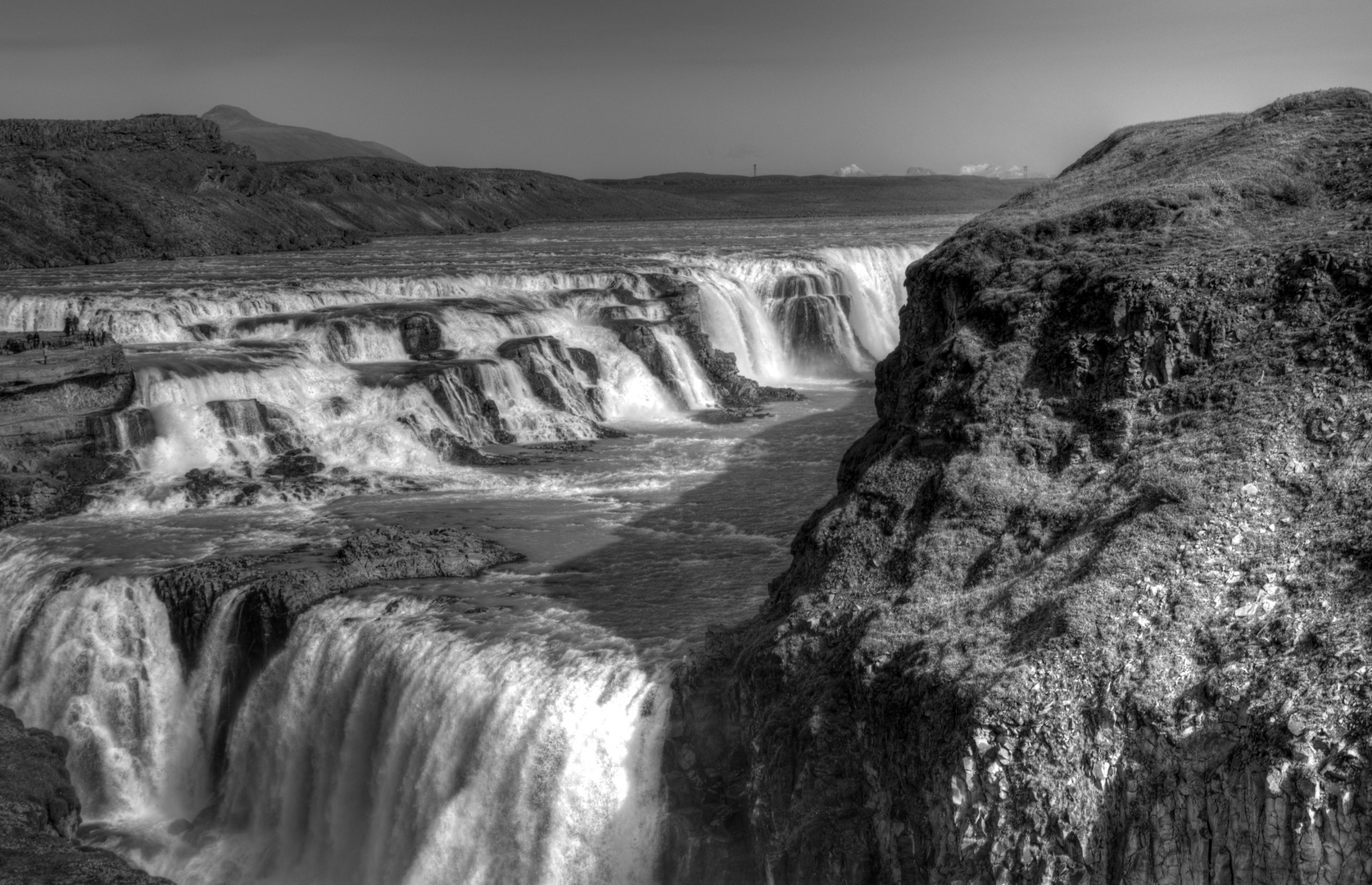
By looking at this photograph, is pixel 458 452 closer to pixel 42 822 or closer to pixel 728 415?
pixel 728 415

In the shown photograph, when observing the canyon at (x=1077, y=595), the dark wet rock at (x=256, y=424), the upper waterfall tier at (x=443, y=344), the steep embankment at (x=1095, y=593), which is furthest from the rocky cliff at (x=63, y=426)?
the steep embankment at (x=1095, y=593)

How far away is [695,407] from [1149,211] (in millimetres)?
17875

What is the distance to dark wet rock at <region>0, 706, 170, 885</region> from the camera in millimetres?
11375

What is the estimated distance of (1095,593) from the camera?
865 centimetres

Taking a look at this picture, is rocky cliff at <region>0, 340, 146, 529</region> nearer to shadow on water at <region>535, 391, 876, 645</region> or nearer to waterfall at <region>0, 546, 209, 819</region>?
waterfall at <region>0, 546, 209, 819</region>

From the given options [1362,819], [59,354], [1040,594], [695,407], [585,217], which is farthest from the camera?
[585,217]

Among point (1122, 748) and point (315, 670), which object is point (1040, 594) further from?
point (315, 670)

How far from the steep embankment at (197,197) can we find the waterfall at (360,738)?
124 feet

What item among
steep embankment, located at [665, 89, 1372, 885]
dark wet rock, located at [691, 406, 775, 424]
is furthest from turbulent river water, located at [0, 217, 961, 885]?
steep embankment, located at [665, 89, 1372, 885]

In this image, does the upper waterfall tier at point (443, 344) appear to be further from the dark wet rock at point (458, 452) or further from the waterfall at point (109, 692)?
the waterfall at point (109, 692)

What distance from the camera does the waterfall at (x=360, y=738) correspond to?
1150cm

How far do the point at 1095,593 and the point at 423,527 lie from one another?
12457 mm

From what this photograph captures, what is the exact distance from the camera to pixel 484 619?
46.9ft

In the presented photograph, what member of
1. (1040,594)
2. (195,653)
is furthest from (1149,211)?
(195,653)
